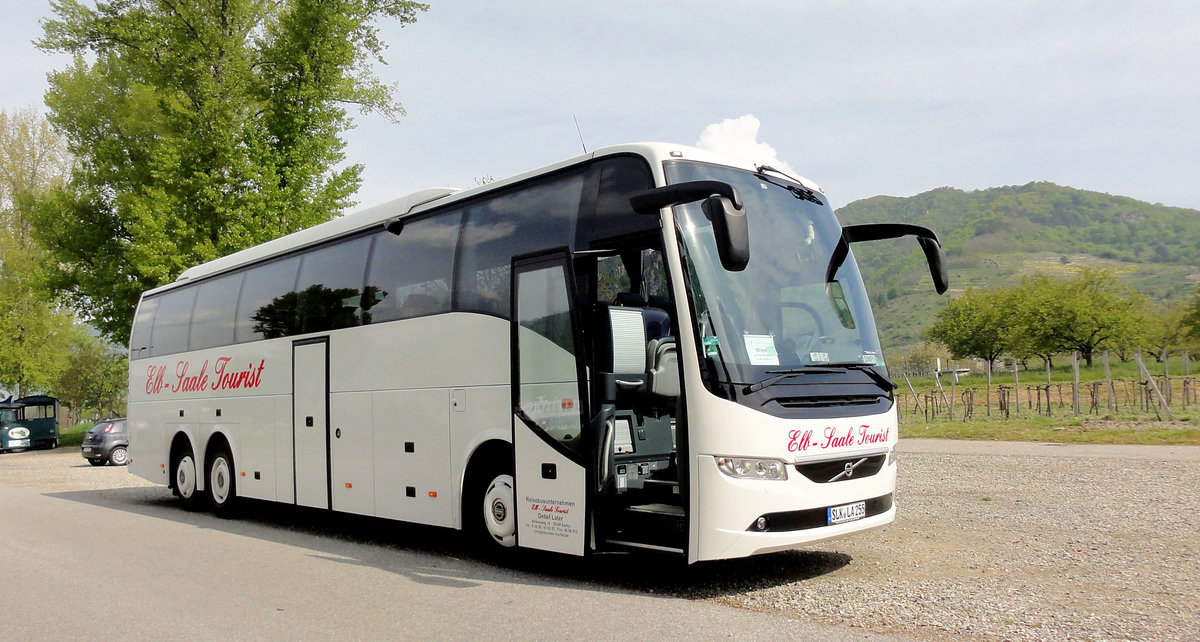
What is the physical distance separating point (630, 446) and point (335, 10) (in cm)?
2496

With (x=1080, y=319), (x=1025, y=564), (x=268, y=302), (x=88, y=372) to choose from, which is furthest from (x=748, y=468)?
(x=88, y=372)

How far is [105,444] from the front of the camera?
27391mm

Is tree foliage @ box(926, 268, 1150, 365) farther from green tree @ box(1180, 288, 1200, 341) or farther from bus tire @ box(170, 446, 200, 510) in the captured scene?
bus tire @ box(170, 446, 200, 510)

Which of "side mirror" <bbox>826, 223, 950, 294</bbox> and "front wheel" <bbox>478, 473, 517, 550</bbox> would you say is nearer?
"side mirror" <bbox>826, 223, 950, 294</bbox>

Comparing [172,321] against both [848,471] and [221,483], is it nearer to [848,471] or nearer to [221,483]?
[221,483]

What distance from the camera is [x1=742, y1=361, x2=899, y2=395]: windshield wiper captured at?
258 inches

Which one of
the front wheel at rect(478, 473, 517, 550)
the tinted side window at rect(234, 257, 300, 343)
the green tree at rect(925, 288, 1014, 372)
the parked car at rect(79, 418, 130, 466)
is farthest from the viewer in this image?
the green tree at rect(925, 288, 1014, 372)

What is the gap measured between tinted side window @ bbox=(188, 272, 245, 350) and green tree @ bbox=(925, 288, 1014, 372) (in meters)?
40.7

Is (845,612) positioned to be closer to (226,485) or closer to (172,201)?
(226,485)

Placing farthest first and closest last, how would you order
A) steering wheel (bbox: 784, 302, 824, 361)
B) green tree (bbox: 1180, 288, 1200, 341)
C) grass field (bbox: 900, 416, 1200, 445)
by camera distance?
green tree (bbox: 1180, 288, 1200, 341), grass field (bbox: 900, 416, 1200, 445), steering wheel (bbox: 784, 302, 824, 361)

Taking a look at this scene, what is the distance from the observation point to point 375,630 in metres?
6.05

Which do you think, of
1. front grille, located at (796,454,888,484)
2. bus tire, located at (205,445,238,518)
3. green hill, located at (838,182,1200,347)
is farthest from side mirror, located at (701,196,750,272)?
green hill, located at (838,182,1200,347)

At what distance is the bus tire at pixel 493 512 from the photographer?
806 cm

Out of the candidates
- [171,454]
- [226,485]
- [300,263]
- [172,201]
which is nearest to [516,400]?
[300,263]
